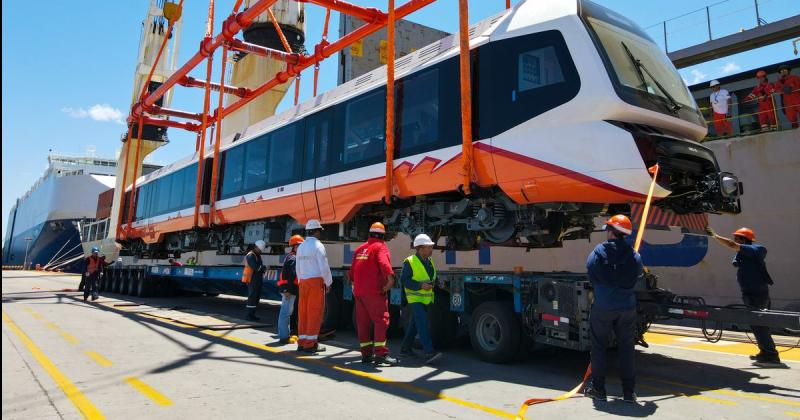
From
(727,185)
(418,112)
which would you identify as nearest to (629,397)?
(727,185)

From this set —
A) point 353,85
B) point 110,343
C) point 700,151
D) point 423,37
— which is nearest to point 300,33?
point 423,37

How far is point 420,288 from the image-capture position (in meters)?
6.02

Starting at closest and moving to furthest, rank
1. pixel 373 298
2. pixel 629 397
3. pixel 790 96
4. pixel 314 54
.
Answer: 1. pixel 629 397
2. pixel 373 298
3. pixel 790 96
4. pixel 314 54

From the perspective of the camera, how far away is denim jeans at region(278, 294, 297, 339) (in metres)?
7.46

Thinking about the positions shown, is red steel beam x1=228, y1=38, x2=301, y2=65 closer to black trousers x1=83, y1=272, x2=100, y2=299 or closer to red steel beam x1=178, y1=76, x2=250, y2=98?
red steel beam x1=178, y1=76, x2=250, y2=98

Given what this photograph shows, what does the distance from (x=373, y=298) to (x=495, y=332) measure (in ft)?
4.95

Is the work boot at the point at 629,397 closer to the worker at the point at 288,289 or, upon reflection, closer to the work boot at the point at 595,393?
the work boot at the point at 595,393

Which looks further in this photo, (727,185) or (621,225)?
(727,185)

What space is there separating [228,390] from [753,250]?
604cm

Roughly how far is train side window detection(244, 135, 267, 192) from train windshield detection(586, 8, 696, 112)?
262 inches

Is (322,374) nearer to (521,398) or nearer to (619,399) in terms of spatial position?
(521,398)

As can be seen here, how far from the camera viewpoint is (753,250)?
245 inches

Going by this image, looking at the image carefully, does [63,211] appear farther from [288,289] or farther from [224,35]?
[288,289]

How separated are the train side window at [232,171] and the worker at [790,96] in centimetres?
1128
